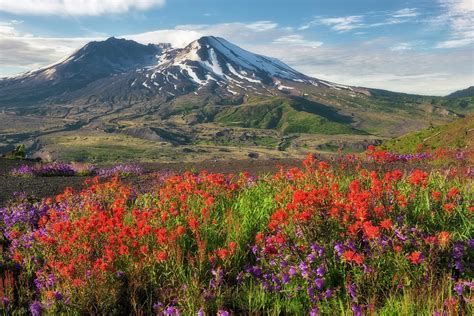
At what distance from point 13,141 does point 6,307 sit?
16200 cm

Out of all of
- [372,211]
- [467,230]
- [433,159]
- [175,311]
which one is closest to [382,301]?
[372,211]

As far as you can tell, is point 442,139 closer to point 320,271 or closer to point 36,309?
point 320,271

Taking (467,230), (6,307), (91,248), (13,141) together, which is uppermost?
(467,230)

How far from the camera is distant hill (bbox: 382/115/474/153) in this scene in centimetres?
2662

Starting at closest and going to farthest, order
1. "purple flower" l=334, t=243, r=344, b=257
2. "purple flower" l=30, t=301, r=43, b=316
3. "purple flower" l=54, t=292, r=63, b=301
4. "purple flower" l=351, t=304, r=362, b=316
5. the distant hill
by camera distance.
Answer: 1. "purple flower" l=351, t=304, r=362, b=316
2. "purple flower" l=30, t=301, r=43, b=316
3. "purple flower" l=54, t=292, r=63, b=301
4. "purple flower" l=334, t=243, r=344, b=257
5. the distant hill

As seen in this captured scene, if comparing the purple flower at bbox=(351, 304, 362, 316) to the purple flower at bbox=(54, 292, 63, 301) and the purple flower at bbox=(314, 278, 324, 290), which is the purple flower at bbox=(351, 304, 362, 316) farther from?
the purple flower at bbox=(54, 292, 63, 301)

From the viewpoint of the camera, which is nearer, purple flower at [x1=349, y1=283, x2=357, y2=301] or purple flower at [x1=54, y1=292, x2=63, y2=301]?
purple flower at [x1=349, y1=283, x2=357, y2=301]

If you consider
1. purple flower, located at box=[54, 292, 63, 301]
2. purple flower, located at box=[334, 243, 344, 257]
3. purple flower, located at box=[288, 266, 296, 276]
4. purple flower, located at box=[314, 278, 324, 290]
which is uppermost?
purple flower, located at box=[334, 243, 344, 257]

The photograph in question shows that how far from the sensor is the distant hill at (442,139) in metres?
26.6

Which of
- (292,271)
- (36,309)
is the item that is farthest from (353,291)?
(36,309)

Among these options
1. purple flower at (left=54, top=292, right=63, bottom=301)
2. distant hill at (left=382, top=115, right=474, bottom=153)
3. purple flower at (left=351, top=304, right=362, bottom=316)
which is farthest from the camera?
distant hill at (left=382, top=115, right=474, bottom=153)

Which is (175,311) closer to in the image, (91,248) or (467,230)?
(91,248)

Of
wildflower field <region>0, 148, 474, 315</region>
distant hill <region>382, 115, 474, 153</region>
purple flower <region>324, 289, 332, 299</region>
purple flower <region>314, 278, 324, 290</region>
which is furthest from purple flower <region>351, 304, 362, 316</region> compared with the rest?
distant hill <region>382, 115, 474, 153</region>

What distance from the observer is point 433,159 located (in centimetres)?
2017
